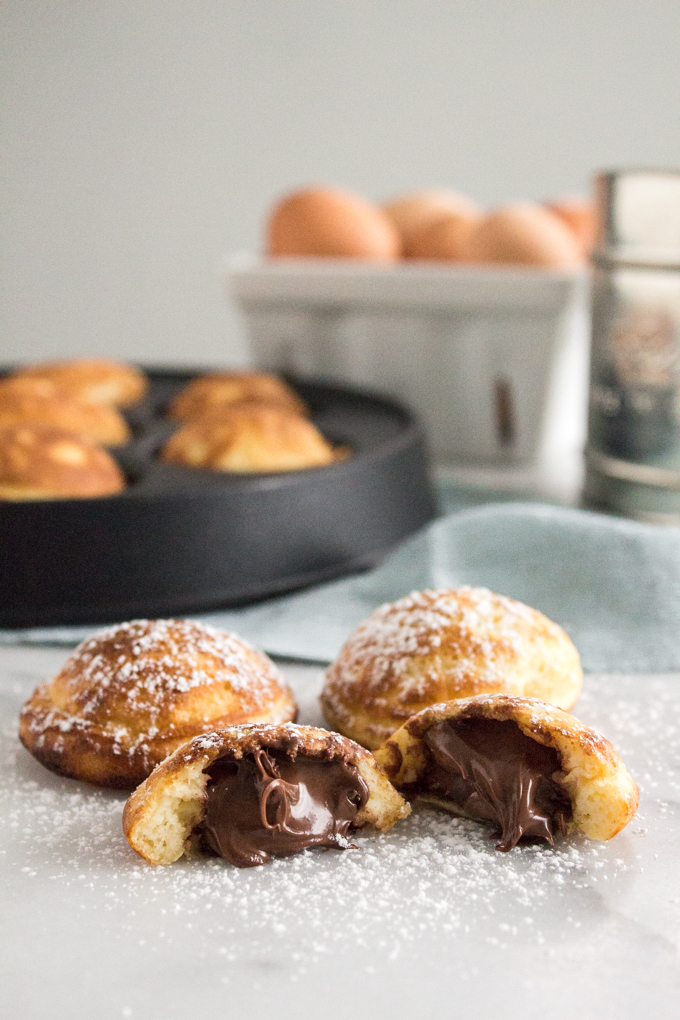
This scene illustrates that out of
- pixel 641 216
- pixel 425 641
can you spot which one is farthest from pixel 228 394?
pixel 425 641

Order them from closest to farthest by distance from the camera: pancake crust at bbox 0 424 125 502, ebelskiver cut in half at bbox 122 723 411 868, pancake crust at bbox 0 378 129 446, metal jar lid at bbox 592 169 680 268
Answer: ebelskiver cut in half at bbox 122 723 411 868
pancake crust at bbox 0 424 125 502
metal jar lid at bbox 592 169 680 268
pancake crust at bbox 0 378 129 446

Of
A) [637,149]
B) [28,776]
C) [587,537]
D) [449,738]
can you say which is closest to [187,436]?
[587,537]

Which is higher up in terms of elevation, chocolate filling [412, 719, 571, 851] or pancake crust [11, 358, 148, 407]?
pancake crust [11, 358, 148, 407]

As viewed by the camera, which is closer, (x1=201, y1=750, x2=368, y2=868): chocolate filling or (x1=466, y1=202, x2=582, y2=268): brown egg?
(x1=201, y1=750, x2=368, y2=868): chocolate filling

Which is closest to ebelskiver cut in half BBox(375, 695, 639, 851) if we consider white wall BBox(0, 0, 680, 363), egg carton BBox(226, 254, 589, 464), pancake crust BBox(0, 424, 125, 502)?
pancake crust BBox(0, 424, 125, 502)

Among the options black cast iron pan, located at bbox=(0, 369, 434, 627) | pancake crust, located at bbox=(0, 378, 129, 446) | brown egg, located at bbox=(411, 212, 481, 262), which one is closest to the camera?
black cast iron pan, located at bbox=(0, 369, 434, 627)

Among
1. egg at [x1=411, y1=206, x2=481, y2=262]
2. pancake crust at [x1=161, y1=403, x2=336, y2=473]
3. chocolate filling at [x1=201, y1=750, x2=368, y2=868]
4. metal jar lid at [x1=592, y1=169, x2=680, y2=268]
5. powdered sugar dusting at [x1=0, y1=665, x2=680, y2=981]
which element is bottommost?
powdered sugar dusting at [x1=0, y1=665, x2=680, y2=981]

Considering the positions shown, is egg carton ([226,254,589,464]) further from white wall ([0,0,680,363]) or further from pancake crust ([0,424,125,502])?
white wall ([0,0,680,363])

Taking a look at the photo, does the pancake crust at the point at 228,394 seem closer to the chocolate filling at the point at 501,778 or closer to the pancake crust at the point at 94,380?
the pancake crust at the point at 94,380
